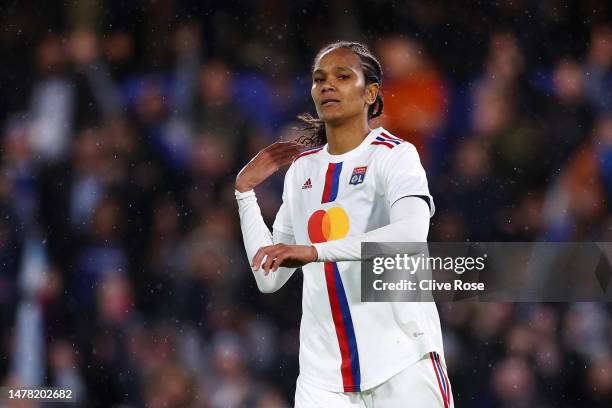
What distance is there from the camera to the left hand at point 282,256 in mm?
1788

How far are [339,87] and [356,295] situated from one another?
575 mm

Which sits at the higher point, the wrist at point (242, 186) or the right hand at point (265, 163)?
the right hand at point (265, 163)

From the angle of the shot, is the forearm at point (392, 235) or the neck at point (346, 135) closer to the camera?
the forearm at point (392, 235)

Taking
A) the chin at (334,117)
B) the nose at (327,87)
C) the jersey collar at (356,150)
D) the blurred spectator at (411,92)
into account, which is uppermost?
the blurred spectator at (411,92)

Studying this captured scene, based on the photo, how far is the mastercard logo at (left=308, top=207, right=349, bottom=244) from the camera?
2.12 metres

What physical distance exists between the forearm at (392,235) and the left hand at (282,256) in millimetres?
49

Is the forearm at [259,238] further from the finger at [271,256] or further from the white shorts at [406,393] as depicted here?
the finger at [271,256]

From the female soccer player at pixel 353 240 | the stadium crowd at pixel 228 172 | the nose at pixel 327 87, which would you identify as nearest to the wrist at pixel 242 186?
the female soccer player at pixel 353 240

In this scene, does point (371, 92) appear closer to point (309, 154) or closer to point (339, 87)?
point (339, 87)

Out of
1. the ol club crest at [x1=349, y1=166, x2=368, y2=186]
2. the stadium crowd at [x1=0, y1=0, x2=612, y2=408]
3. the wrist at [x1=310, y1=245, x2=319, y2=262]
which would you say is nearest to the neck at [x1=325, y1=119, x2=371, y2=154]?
the ol club crest at [x1=349, y1=166, x2=368, y2=186]

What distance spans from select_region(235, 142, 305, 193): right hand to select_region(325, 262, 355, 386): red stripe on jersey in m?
0.42

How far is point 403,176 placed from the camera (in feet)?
6.69

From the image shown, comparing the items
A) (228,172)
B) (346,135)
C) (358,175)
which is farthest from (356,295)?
(228,172)

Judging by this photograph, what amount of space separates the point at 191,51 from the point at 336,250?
11.0 feet
